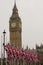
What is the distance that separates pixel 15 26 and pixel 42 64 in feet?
77.4

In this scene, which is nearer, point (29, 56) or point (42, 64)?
point (29, 56)

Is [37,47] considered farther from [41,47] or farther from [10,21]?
[10,21]

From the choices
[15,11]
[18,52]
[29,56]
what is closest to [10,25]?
[15,11]

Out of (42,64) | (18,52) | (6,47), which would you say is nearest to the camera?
(6,47)

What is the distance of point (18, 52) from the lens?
69688mm

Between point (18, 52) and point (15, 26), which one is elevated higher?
point (15, 26)

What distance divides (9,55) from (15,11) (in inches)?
3427

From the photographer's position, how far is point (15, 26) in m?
138

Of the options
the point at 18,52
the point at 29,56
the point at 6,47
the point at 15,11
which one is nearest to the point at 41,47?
the point at 15,11

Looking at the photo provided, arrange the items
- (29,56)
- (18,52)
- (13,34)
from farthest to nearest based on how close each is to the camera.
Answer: (13,34) < (29,56) < (18,52)

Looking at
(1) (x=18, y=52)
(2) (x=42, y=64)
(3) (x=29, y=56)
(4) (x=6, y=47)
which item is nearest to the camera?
(4) (x=6, y=47)

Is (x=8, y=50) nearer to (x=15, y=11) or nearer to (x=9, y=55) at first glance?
(x=9, y=55)

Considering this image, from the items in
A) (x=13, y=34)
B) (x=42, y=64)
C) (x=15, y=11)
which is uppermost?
(x=15, y=11)

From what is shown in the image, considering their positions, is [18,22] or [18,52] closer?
[18,52]
